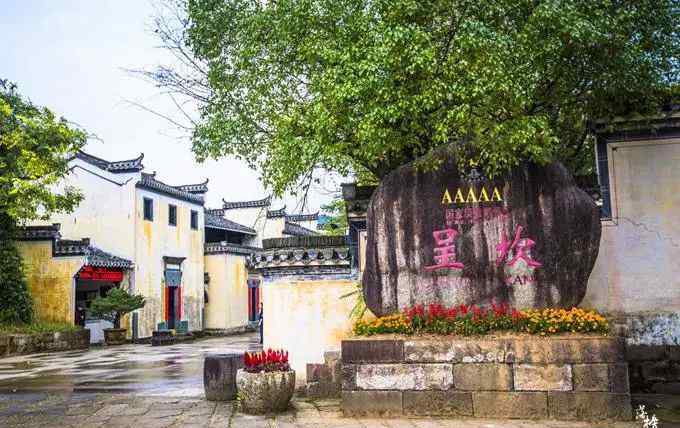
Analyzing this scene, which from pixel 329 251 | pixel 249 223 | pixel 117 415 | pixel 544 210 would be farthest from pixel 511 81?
pixel 249 223

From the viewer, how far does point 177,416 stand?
752 centimetres

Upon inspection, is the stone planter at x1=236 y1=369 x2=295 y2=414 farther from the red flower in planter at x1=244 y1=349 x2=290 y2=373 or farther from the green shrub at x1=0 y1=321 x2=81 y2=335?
the green shrub at x1=0 y1=321 x2=81 y2=335

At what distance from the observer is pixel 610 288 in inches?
358

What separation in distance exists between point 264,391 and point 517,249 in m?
3.54

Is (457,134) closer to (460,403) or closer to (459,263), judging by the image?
(459,263)

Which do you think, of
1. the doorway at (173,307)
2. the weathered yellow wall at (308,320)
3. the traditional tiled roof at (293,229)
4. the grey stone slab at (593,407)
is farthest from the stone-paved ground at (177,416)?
the traditional tiled roof at (293,229)

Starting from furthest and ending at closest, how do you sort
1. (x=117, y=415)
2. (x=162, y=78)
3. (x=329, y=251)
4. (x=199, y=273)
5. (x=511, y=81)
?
(x=199, y=273)
(x=162, y=78)
(x=329, y=251)
(x=117, y=415)
(x=511, y=81)

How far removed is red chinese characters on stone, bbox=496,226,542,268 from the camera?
7.82 m

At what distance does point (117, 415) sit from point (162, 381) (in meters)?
3.66

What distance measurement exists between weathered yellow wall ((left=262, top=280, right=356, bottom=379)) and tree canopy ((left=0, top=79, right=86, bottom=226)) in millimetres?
12481

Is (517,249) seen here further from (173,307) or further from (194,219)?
(194,219)

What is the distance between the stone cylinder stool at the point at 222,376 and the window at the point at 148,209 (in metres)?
18.2

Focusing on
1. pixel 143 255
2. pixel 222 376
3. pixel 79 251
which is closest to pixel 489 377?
pixel 222 376

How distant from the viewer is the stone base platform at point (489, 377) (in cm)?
686
